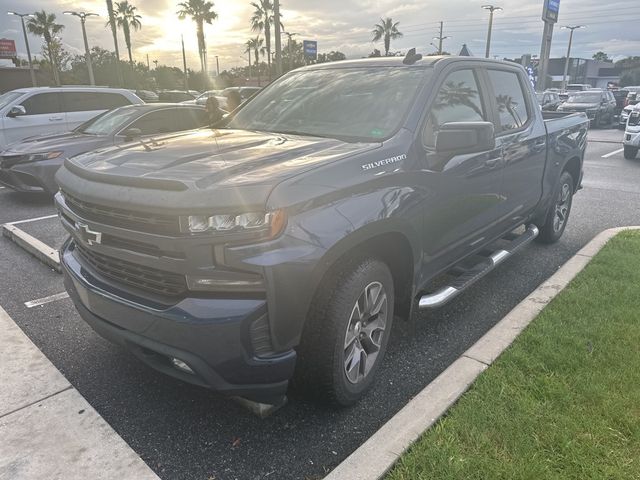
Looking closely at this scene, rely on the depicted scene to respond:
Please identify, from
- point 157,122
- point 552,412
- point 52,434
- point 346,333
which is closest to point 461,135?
point 346,333

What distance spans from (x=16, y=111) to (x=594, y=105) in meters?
22.4

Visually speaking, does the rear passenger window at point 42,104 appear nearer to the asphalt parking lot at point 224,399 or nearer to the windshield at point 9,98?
the windshield at point 9,98

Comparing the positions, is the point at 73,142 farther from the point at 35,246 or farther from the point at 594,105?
the point at 594,105

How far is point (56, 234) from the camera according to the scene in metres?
6.16

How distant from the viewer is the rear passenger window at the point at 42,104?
33.5 ft

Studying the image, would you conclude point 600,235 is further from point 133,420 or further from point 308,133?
point 133,420

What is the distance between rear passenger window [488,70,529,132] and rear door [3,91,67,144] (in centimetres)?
937

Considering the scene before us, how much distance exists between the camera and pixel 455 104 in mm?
3580

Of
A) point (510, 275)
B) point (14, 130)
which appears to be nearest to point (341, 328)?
point (510, 275)

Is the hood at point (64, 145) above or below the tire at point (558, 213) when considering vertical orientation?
above

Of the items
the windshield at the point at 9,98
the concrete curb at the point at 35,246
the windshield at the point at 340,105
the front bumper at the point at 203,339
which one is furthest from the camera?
the windshield at the point at 9,98

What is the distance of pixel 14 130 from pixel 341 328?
32.9ft

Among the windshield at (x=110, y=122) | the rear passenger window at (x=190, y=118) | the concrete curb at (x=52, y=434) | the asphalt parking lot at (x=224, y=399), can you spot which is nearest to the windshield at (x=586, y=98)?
the rear passenger window at (x=190, y=118)

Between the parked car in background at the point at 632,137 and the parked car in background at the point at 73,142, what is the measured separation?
11.1 meters
